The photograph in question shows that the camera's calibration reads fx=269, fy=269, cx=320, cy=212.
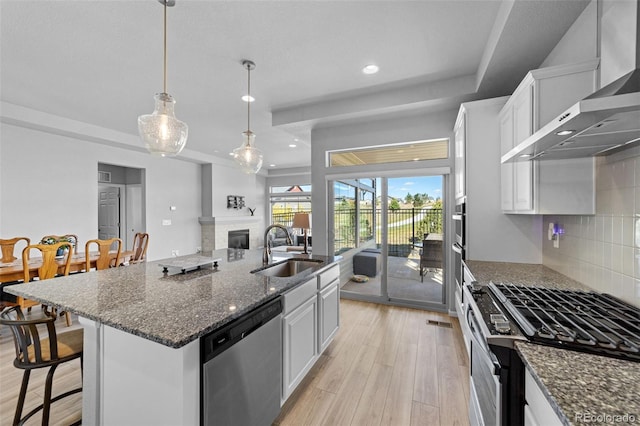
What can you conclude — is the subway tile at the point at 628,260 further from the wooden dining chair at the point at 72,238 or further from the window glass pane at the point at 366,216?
the wooden dining chair at the point at 72,238

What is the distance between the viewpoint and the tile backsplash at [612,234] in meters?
1.38

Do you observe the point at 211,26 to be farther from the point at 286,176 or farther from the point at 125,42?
the point at 286,176

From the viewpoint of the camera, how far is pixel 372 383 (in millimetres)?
2172

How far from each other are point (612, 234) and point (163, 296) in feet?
8.43

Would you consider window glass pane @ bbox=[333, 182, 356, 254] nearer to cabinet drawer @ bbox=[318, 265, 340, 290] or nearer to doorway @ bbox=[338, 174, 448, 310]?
doorway @ bbox=[338, 174, 448, 310]

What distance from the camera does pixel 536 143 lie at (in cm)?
146

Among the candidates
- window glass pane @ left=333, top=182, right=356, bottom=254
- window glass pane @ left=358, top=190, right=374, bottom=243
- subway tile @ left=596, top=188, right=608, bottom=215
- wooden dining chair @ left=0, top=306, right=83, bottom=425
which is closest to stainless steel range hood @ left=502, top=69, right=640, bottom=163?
subway tile @ left=596, top=188, right=608, bottom=215

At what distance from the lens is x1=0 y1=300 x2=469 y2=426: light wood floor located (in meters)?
1.82

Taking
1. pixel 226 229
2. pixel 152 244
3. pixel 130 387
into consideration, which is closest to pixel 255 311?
pixel 130 387

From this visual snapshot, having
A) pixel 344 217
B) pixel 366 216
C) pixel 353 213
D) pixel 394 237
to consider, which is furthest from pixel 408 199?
pixel 344 217

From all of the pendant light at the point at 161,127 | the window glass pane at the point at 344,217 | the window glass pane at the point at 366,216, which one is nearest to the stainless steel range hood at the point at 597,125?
the pendant light at the point at 161,127

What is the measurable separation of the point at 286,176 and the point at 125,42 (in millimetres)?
6945

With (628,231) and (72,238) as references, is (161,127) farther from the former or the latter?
(72,238)

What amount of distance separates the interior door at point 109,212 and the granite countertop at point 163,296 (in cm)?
550
